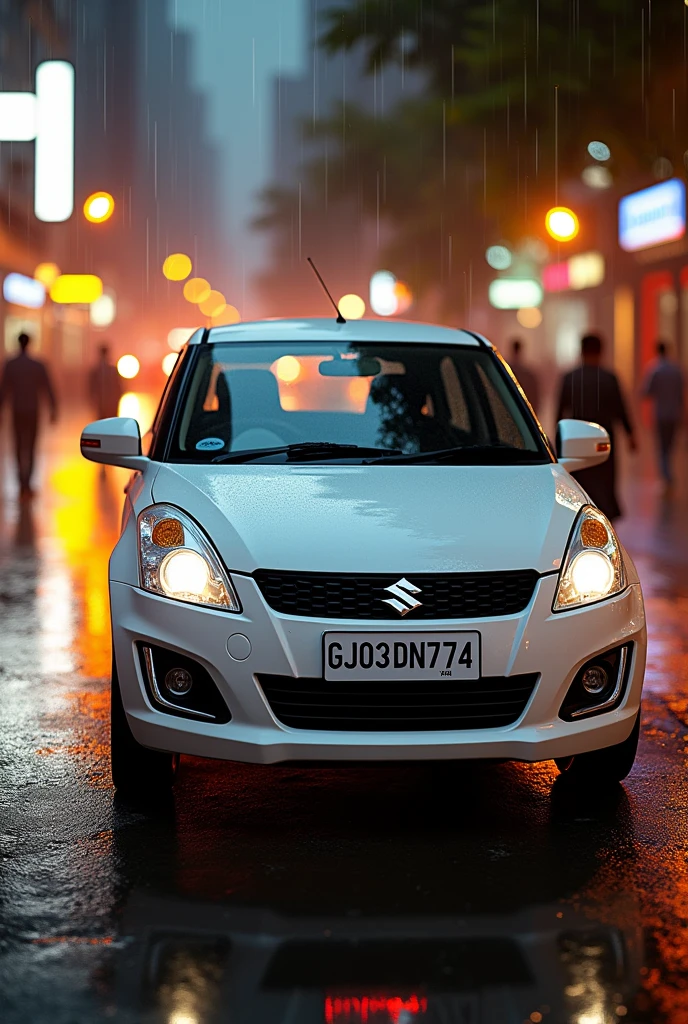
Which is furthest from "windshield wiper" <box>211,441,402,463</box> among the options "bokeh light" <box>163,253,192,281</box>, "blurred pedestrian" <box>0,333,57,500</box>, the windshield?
Result: "bokeh light" <box>163,253,192,281</box>

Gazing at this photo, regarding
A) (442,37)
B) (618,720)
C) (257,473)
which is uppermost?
(442,37)

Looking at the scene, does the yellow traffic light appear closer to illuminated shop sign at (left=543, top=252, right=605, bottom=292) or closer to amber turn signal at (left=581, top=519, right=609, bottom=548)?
amber turn signal at (left=581, top=519, right=609, bottom=548)

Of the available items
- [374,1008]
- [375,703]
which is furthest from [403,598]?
[374,1008]

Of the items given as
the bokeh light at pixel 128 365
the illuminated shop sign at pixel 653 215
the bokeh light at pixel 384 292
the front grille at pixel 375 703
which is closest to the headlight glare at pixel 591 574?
the front grille at pixel 375 703

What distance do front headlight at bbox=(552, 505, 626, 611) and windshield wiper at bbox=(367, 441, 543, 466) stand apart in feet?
1.78

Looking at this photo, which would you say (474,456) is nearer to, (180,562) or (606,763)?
(606,763)

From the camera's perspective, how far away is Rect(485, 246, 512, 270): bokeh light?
3452cm

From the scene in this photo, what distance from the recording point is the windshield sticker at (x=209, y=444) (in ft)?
17.7

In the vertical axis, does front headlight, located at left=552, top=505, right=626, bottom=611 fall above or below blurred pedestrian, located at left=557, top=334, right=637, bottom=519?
below

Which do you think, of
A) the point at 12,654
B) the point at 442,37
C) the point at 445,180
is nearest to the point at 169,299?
the point at 445,180

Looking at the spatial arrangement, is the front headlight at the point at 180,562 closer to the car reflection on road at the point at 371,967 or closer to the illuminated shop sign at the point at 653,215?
the car reflection on road at the point at 371,967

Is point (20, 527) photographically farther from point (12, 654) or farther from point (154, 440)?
point (154, 440)

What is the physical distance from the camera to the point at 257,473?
5.06m

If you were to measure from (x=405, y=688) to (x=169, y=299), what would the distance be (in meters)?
135
